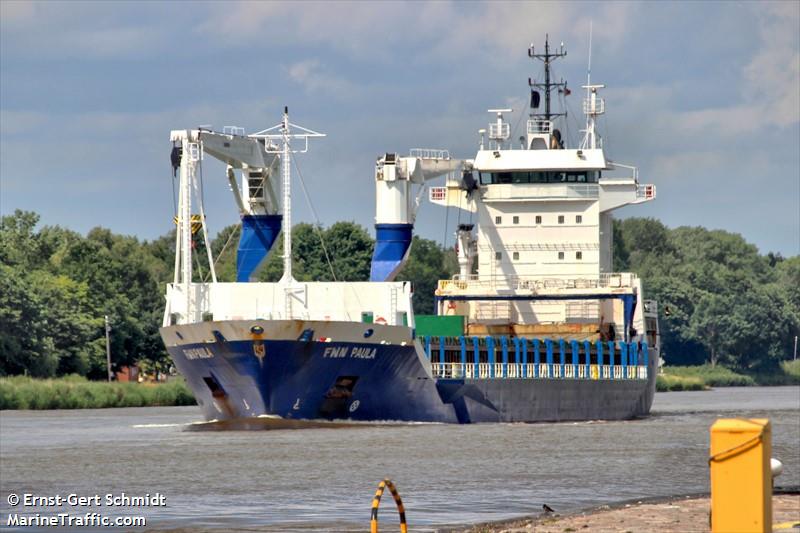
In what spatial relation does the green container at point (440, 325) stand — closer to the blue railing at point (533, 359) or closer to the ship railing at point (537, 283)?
the blue railing at point (533, 359)

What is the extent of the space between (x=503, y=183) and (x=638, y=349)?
9.14 metres

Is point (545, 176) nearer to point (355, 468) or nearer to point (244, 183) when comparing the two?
point (244, 183)

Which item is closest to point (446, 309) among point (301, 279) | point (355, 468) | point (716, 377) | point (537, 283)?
point (537, 283)

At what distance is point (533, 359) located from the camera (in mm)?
64688

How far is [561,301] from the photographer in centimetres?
7100

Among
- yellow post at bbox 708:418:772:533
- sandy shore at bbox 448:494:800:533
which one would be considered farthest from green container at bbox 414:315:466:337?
yellow post at bbox 708:418:772:533

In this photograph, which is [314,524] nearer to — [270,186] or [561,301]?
[270,186]

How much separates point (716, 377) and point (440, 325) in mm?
87938

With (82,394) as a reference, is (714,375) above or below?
above

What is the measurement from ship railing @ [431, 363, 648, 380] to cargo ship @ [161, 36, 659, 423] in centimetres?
7

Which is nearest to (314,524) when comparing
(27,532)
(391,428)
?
(27,532)

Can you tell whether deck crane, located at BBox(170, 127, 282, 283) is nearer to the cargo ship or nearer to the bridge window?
the cargo ship

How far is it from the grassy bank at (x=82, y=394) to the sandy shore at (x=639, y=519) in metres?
55.4

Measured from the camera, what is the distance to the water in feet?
94.5
